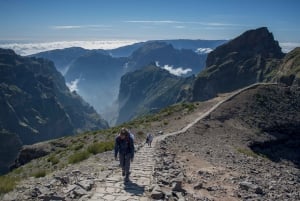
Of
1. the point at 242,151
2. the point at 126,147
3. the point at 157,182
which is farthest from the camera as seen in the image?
the point at 242,151

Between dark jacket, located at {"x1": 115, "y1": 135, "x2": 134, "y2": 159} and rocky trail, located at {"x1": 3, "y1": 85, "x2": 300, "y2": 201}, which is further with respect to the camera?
dark jacket, located at {"x1": 115, "y1": 135, "x2": 134, "y2": 159}

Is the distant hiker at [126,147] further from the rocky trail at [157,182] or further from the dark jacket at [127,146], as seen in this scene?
the rocky trail at [157,182]

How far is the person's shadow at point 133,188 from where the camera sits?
69.4ft

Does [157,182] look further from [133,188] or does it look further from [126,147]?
[126,147]

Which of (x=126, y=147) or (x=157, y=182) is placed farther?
(x=126, y=147)

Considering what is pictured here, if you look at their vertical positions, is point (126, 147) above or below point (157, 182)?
above

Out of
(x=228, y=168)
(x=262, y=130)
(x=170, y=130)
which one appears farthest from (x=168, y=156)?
(x=262, y=130)

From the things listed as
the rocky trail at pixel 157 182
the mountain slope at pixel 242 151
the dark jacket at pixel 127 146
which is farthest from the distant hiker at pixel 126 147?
the mountain slope at pixel 242 151

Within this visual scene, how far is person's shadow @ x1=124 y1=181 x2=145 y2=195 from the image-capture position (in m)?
21.1

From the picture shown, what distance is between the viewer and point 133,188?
71.7 ft

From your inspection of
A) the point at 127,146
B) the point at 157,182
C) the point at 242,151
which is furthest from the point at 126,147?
the point at 242,151

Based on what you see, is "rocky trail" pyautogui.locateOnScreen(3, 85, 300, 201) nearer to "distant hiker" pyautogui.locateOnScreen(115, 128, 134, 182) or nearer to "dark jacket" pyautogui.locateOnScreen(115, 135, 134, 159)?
"distant hiker" pyautogui.locateOnScreen(115, 128, 134, 182)

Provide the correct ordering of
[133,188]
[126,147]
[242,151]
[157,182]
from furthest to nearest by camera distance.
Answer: [242,151]
[126,147]
[157,182]
[133,188]

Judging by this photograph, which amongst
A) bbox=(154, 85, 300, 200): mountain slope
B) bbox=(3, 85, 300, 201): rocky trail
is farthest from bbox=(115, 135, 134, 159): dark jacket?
bbox=(154, 85, 300, 200): mountain slope
